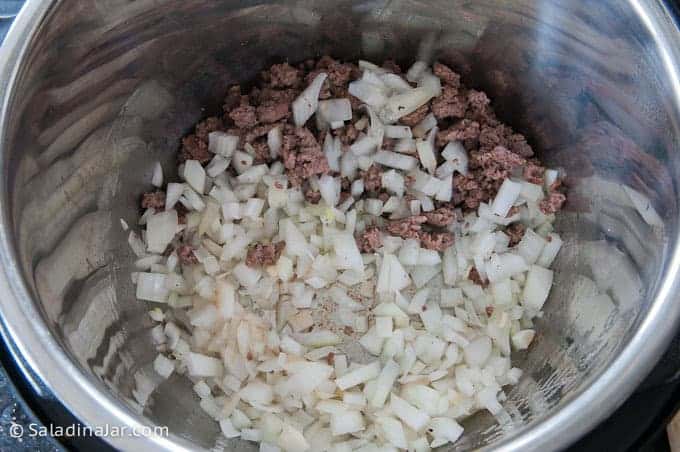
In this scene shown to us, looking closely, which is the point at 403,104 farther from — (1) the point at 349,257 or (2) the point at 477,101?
(1) the point at 349,257

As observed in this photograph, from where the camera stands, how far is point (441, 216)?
4.93ft

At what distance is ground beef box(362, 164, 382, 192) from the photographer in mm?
1527

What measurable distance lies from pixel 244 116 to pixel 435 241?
478 millimetres

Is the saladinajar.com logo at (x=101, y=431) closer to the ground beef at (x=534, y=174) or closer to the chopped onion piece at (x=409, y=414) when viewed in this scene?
the chopped onion piece at (x=409, y=414)

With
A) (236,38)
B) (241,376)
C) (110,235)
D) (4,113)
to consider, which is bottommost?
(241,376)

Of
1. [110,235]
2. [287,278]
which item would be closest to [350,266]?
[287,278]

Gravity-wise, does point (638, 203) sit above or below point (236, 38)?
below

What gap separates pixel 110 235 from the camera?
138 centimetres

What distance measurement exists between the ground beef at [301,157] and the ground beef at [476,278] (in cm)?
37

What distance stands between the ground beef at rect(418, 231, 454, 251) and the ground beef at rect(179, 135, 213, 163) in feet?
1.60

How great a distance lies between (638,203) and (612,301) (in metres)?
0.18

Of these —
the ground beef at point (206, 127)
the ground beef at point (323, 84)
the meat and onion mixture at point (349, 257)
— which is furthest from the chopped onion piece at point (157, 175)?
the ground beef at point (323, 84)

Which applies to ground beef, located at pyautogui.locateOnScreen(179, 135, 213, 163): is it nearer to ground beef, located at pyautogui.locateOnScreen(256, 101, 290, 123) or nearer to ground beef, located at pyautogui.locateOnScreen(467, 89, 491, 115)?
ground beef, located at pyautogui.locateOnScreen(256, 101, 290, 123)

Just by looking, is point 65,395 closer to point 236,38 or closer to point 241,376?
point 241,376
